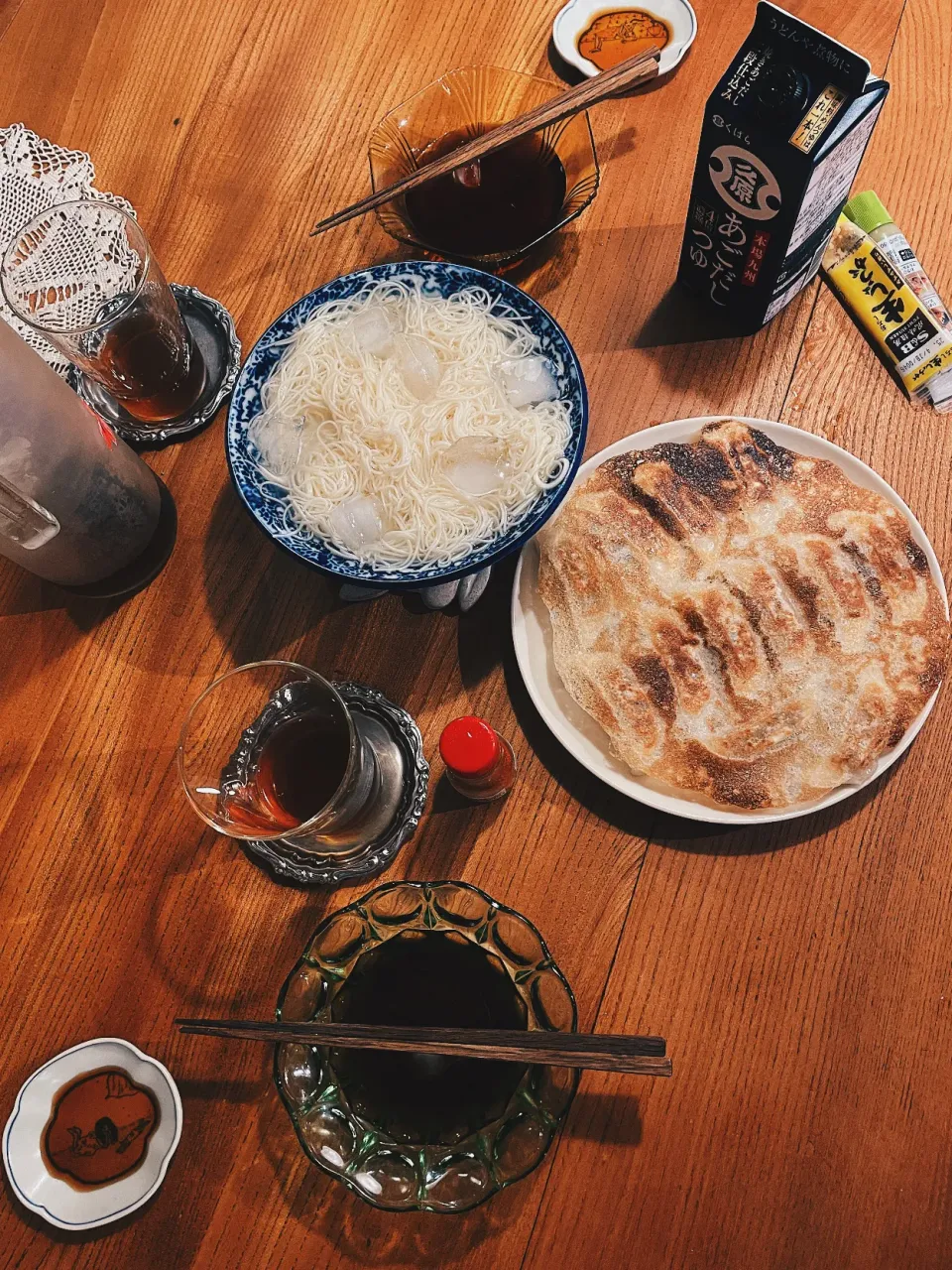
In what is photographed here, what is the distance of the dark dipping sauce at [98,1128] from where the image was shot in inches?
60.9

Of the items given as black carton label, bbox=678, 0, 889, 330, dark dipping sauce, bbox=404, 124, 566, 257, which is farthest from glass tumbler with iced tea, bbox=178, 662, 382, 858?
black carton label, bbox=678, 0, 889, 330

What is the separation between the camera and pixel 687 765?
5.18ft

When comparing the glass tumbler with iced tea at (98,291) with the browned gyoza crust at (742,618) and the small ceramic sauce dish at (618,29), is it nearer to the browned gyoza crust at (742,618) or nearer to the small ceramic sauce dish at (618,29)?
the browned gyoza crust at (742,618)

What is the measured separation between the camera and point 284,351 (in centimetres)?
169

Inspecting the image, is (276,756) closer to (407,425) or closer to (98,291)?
(407,425)

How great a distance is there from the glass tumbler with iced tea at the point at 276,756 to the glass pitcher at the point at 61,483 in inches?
15.7

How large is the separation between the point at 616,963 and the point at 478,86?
1.75 meters

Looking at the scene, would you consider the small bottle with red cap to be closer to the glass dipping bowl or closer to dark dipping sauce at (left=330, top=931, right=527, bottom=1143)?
dark dipping sauce at (left=330, top=931, right=527, bottom=1143)

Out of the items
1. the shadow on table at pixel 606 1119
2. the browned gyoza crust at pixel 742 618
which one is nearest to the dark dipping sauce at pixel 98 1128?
the shadow on table at pixel 606 1119

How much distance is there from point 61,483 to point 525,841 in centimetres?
99

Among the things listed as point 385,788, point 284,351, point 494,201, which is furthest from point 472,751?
point 494,201

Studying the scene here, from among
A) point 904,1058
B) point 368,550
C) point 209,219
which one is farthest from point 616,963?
point 209,219

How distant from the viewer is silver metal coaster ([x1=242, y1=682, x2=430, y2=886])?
1646 mm

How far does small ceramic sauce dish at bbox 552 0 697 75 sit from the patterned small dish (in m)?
1.74
